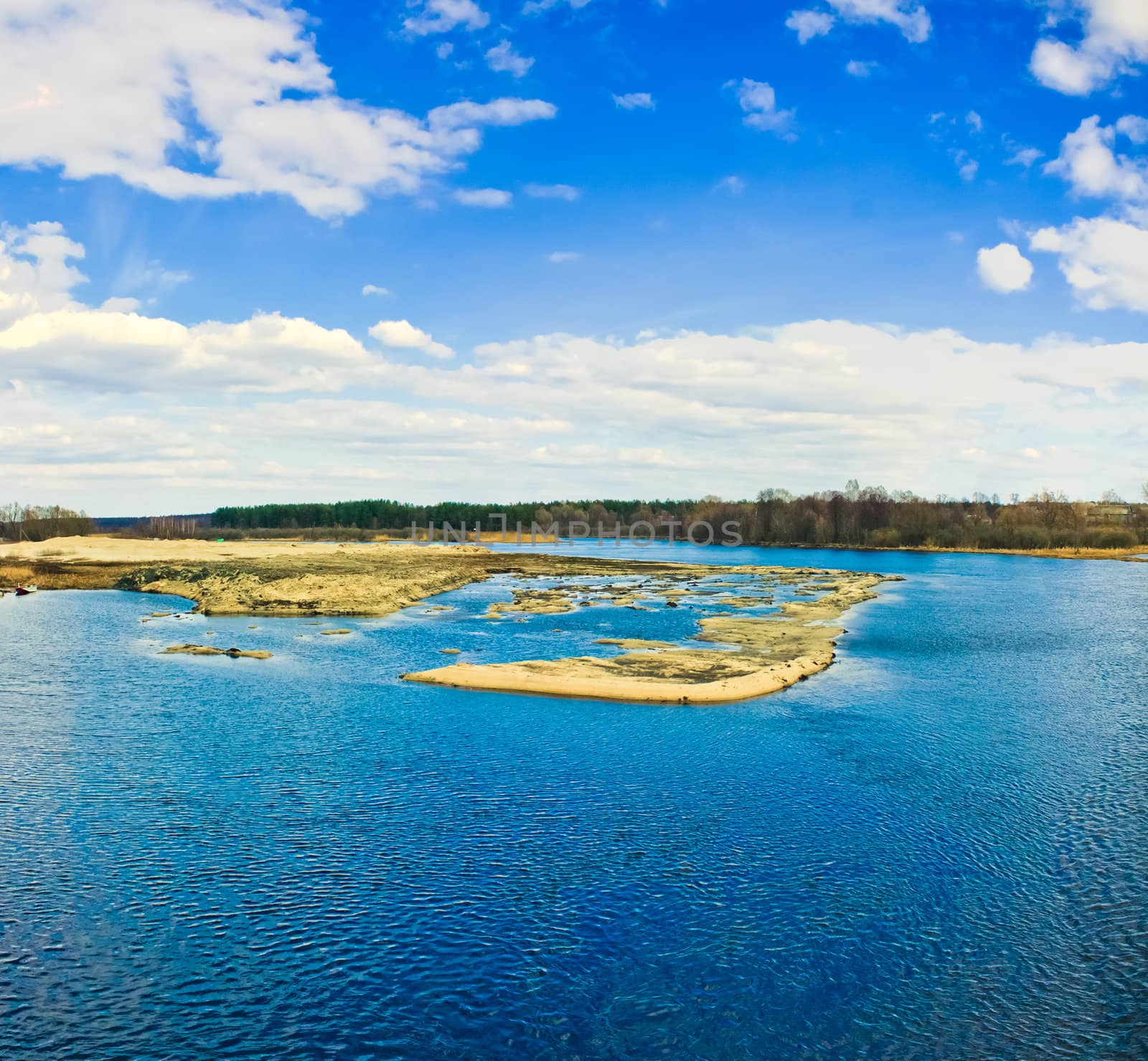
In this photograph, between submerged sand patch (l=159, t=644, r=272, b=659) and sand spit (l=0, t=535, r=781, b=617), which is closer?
submerged sand patch (l=159, t=644, r=272, b=659)

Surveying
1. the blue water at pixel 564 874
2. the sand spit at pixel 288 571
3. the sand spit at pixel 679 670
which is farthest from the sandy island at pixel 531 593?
the blue water at pixel 564 874

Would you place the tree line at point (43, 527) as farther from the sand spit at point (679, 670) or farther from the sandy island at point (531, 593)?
the sand spit at point (679, 670)

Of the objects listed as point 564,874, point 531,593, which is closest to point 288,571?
point 531,593

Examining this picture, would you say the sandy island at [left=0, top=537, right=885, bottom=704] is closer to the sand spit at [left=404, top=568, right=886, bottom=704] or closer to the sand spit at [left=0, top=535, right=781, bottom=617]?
the sand spit at [left=404, top=568, right=886, bottom=704]

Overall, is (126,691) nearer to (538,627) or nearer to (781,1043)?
(538,627)

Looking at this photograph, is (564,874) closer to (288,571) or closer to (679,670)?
(679,670)

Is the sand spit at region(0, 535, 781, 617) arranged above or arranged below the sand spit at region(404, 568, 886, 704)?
above

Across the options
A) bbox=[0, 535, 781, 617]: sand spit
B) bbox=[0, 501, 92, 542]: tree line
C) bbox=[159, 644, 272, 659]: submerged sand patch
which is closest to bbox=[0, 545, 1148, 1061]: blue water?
bbox=[159, 644, 272, 659]: submerged sand patch
